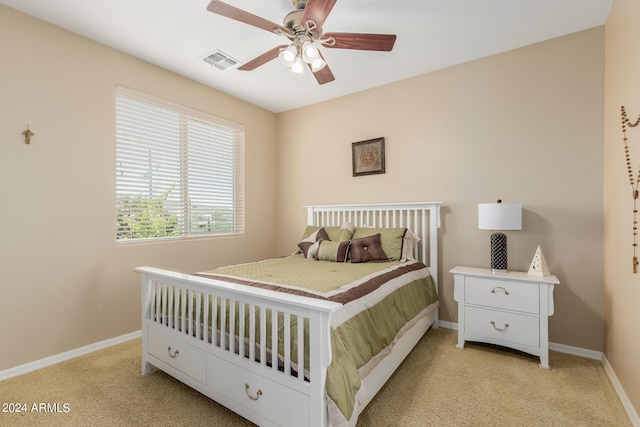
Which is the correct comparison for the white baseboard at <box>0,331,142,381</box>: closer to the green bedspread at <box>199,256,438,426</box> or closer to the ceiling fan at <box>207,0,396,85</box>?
the green bedspread at <box>199,256,438,426</box>

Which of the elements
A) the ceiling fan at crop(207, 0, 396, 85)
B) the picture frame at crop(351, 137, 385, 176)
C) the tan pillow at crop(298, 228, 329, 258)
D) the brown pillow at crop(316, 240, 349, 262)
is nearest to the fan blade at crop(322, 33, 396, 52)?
the ceiling fan at crop(207, 0, 396, 85)

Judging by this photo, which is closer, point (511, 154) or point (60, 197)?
point (60, 197)

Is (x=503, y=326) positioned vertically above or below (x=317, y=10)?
below

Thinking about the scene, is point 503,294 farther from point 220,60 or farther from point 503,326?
point 220,60

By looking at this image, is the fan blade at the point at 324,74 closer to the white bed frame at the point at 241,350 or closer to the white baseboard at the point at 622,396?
the white bed frame at the point at 241,350

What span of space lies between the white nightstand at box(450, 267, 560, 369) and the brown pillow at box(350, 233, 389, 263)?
2.19 feet

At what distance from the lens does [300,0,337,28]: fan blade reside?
1587 millimetres

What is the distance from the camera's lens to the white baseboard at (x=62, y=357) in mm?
2082

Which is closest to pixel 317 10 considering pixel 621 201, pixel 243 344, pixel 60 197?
pixel 243 344

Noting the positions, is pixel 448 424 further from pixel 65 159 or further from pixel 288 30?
pixel 65 159

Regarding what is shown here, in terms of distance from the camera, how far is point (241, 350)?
5.11 feet

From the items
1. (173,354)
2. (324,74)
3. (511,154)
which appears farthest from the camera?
(511,154)

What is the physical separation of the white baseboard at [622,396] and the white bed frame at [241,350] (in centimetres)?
119

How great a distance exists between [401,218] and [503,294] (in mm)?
1175
